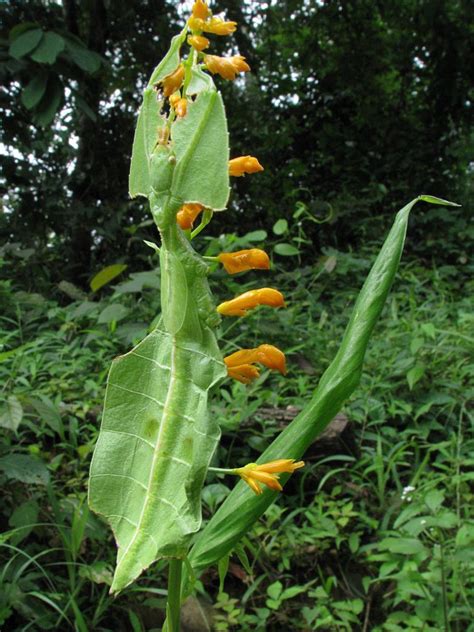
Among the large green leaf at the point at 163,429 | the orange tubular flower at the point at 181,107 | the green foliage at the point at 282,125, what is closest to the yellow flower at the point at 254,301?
the large green leaf at the point at 163,429

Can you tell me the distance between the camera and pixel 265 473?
0.70 m

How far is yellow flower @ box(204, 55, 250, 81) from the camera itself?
2.34 ft

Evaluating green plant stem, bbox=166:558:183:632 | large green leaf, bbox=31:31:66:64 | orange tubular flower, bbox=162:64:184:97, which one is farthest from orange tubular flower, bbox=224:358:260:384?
large green leaf, bbox=31:31:66:64

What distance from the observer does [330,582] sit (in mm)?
1544

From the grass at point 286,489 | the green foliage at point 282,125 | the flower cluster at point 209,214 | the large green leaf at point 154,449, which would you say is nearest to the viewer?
the large green leaf at point 154,449

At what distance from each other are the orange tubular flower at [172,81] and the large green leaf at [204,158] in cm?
6

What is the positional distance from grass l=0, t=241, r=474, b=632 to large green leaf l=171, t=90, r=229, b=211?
1.56ft

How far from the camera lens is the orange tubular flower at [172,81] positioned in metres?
0.68

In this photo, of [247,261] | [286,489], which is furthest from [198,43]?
[286,489]

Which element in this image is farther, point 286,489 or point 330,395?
point 286,489

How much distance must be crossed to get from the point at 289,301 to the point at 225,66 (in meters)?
2.51

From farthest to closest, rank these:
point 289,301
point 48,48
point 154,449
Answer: point 289,301, point 48,48, point 154,449

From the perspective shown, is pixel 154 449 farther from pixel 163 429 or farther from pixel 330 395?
pixel 330 395

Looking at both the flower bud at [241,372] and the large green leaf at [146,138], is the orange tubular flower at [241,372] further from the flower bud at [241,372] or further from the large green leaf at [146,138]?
the large green leaf at [146,138]
